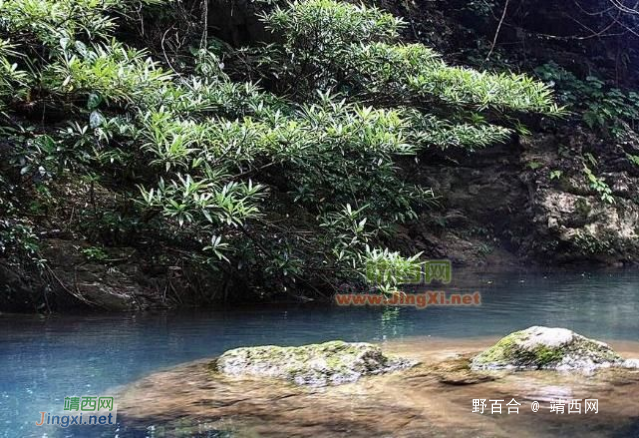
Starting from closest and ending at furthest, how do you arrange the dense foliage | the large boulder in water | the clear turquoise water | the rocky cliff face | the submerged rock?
the clear turquoise water, the submerged rock, the large boulder in water, the dense foliage, the rocky cliff face

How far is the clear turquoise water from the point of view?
9.37 feet

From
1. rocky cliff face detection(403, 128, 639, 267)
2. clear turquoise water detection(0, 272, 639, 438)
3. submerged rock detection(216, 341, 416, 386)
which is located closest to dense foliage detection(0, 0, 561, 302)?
clear turquoise water detection(0, 272, 639, 438)

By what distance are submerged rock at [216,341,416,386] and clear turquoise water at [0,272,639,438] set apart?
20.4 inches

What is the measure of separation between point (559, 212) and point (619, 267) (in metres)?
1.37

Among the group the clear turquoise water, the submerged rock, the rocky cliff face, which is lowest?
the clear turquoise water

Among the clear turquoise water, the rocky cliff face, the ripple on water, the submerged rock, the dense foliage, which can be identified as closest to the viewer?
the ripple on water

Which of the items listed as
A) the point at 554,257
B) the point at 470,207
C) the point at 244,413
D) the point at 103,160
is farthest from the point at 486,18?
the point at 244,413

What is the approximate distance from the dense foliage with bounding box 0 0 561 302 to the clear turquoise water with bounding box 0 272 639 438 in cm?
62

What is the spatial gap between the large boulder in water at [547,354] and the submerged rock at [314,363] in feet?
1.53

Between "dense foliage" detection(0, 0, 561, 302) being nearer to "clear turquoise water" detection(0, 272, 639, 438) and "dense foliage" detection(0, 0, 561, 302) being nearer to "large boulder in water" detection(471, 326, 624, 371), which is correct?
"clear turquoise water" detection(0, 272, 639, 438)

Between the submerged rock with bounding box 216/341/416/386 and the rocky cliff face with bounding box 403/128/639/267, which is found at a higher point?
the rocky cliff face with bounding box 403/128/639/267

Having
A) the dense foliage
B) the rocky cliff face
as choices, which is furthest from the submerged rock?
the rocky cliff face

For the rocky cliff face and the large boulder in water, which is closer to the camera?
the large boulder in water

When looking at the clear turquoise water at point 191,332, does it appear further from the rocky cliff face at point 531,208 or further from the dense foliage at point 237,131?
the rocky cliff face at point 531,208
